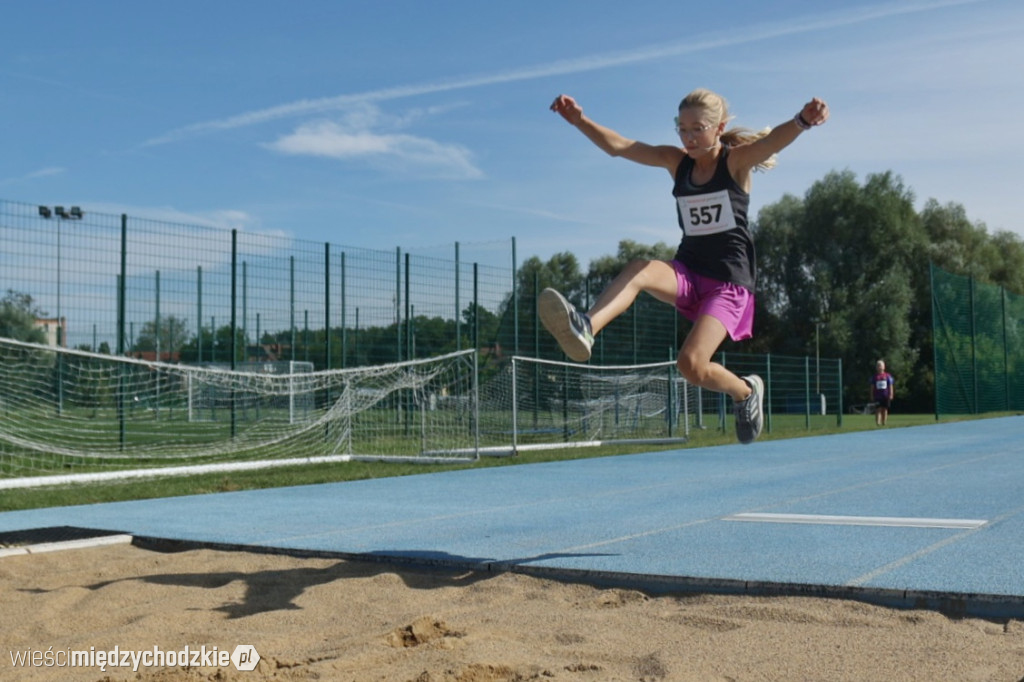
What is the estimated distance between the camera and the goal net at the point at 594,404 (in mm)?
19031

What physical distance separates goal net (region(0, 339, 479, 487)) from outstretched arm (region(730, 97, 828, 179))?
27.4ft

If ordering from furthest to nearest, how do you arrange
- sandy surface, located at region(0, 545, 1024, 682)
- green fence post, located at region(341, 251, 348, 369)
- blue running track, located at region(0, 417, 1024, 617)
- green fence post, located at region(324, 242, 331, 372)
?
1. green fence post, located at region(341, 251, 348, 369)
2. green fence post, located at region(324, 242, 331, 372)
3. blue running track, located at region(0, 417, 1024, 617)
4. sandy surface, located at region(0, 545, 1024, 682)

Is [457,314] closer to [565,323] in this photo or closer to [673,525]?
[673,525]

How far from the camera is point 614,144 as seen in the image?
5402mm

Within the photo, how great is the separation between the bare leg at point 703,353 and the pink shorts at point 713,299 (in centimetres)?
7

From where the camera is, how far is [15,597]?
4758 mm

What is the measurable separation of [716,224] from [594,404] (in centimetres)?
1444

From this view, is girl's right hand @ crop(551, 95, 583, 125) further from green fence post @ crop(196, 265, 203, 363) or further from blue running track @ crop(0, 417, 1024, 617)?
green fence post @ crop(196, 265, 203, 363)

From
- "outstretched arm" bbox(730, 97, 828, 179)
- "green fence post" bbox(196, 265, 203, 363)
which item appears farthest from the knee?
"green fence post" bbox(196, 265, 203, 363)

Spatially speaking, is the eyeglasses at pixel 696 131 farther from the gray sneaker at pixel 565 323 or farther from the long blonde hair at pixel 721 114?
the gray sneaker at pixel 565 323

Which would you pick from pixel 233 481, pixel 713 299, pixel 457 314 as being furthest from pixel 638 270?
A: pixel 457 314

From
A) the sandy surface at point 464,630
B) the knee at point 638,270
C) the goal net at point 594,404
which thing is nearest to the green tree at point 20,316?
the goal net at point 594,404

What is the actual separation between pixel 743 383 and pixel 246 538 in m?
3.15

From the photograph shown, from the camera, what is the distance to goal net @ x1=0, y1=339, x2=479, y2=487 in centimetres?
1304
